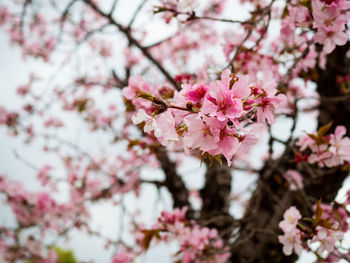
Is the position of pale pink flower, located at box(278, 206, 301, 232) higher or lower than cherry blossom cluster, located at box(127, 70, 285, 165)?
lower

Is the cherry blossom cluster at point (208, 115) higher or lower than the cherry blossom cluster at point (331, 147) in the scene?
lower

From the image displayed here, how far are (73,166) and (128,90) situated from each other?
3.93 meters

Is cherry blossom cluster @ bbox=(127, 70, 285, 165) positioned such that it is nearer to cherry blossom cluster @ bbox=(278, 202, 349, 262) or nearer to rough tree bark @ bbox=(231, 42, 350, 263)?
cherry blossom cluster @ bbox=(278, 202, 349, 262)

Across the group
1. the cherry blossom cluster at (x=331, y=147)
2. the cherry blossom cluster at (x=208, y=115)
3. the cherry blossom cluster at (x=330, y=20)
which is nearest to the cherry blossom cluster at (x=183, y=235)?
the cherry blossom cluster at (x=331, y=147)

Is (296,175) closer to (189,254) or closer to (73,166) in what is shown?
(189,254)

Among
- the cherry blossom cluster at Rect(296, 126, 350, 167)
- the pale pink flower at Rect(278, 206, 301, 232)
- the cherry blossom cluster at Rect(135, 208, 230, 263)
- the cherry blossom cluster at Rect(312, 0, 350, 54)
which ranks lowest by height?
the pale pink flower at Rect(278, 206, 301, 232)

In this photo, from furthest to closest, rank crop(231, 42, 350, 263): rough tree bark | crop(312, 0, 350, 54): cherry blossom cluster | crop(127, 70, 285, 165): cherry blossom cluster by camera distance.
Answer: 1. crop(231, 42, 350, 263): rough tree bark
2. crop(312, 0, 350, 54): cherry blossom cluster
3. crop(127, 70, 285, 165): cherry blossom cluster

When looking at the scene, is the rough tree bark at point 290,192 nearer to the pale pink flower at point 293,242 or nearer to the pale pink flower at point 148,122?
the pale pink flower at point 293,242

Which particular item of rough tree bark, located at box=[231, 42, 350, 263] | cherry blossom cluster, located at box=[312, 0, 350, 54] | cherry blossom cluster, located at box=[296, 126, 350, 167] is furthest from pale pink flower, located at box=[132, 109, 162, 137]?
rough tree bark, located at box=[231, 42, 350, 263]

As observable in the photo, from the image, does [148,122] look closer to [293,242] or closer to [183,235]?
[293,242]

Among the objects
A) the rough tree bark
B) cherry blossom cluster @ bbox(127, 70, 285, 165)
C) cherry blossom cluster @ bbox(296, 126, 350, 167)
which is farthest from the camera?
the rough tree bark

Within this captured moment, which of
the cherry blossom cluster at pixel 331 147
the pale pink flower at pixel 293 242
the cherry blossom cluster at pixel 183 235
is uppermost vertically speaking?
the cherry blossom cluster at pixel 331 147

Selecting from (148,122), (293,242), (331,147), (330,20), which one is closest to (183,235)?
(293,242)

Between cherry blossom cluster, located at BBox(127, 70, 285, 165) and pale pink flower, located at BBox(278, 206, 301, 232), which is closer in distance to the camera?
cherry blossom cluster, located at BBox(127, 70, 285, 165)
